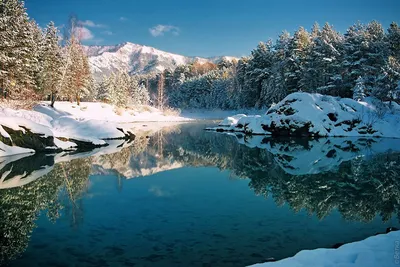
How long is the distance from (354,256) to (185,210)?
158 inches

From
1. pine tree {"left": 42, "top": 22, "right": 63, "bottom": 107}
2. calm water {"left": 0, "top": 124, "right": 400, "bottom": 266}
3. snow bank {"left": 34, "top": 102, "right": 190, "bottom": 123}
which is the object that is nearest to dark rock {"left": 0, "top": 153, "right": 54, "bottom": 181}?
calm water {"left": 0, "top": 124, "right": 400, "bottom": 266}

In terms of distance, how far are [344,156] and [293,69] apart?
33704mm

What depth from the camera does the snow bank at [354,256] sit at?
3990 mm

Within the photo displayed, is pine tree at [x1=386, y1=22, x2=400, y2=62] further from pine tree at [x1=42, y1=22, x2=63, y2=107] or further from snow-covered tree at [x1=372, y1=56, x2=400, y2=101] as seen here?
pine tree at [x1=42, y1=22, x2=63, y2=107]

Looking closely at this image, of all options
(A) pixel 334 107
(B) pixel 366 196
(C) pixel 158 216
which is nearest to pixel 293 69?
(A) pixel 334 107

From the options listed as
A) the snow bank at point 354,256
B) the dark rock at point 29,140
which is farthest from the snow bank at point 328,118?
the snow bank at point 354,256

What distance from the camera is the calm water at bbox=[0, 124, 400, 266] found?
507 cm

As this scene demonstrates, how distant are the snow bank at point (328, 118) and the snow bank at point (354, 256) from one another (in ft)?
75.7

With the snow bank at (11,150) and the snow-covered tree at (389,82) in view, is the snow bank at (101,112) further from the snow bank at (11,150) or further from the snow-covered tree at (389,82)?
the snow-covered tree at (389,82)

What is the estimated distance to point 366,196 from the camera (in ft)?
27.6

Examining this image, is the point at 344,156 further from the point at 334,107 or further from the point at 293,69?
the point at 293,69

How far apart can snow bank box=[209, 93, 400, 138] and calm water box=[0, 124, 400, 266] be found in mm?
13485

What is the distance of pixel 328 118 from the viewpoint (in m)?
27.7

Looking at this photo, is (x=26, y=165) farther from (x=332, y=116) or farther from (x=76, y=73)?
(x=76, y=73)
